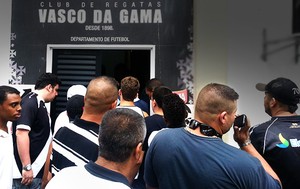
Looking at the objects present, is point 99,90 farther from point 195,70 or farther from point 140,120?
point 195,70

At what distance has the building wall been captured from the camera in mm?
5516

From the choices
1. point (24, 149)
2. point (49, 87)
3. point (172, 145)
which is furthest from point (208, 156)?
point (49, 87)

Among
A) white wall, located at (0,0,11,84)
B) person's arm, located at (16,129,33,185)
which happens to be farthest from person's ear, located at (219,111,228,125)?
white wall, located at (0,0,11,84)

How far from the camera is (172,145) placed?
2.01 meters

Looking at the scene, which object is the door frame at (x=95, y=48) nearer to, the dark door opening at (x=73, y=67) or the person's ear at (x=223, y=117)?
the dark door opening at (x=73, y=67)

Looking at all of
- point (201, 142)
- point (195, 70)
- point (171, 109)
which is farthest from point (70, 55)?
point (201, 142)

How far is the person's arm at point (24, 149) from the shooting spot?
3.60 m

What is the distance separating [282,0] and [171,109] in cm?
358

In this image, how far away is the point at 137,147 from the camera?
151 cm

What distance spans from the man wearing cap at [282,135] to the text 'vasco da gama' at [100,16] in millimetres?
3385

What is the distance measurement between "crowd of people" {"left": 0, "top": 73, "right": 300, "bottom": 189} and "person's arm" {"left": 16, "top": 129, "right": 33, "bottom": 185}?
2.30ft

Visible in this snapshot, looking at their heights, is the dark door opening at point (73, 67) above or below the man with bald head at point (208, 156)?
above

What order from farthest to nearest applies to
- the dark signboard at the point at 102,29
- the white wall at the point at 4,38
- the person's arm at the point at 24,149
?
the white wall at the point at 4,38 < the dark signboard at the point at 102,29 < the person's arm at the point at 24,149

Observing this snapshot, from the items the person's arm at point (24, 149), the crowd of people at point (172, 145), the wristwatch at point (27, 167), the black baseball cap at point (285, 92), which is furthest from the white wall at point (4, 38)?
the black baseball cap at point (285, 92)
